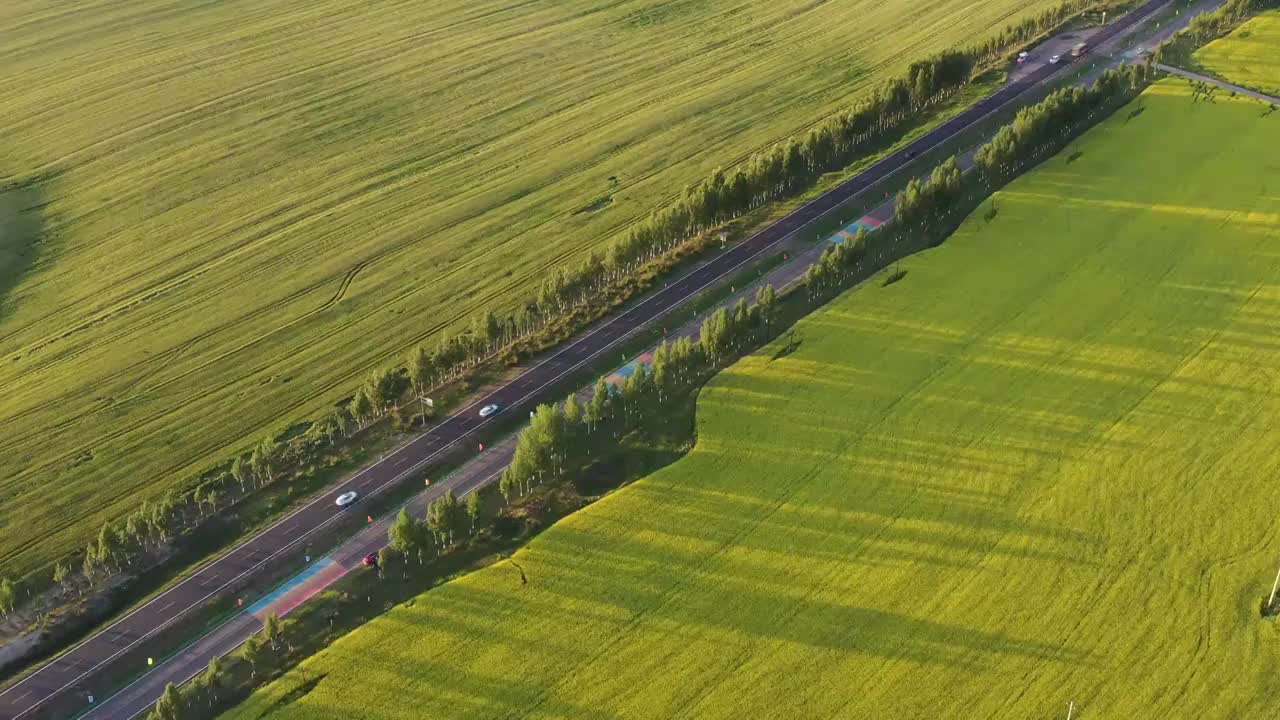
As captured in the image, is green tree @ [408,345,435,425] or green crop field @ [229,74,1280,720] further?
green tree @ [408,345,435,425]

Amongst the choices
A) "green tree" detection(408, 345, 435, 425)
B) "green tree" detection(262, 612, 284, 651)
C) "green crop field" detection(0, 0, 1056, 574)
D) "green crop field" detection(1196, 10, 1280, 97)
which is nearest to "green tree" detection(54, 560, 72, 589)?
"green crop field" detection(0, 0, 1056, 574)

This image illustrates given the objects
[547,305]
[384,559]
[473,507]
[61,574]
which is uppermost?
[547,305]

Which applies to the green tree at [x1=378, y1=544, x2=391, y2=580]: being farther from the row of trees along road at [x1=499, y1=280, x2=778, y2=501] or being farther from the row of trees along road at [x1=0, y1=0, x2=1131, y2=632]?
the row of trees along road at [x1=0, y1=0, x2=1131, y2=632]

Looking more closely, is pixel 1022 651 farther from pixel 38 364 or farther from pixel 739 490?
pixel 38 364

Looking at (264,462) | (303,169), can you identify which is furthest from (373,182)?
(264,462)

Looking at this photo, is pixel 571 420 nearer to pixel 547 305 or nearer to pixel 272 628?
pixel 547 305

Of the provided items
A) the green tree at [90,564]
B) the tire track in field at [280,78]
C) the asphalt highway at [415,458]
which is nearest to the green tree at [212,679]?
the asphalt highway at [415,458]

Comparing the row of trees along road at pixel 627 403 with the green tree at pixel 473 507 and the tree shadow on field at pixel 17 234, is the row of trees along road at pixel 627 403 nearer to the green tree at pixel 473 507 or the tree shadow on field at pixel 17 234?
the green tree at pixel 473 507
